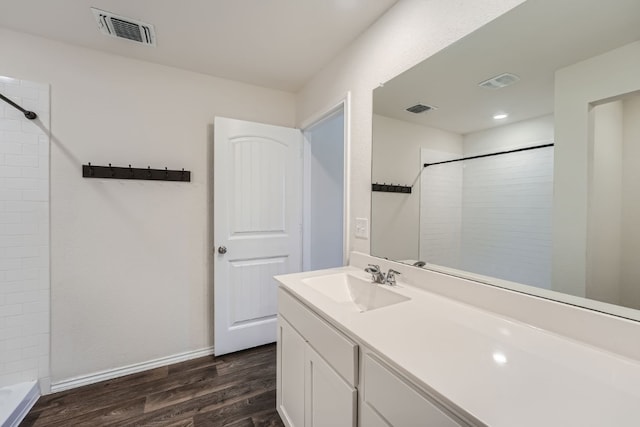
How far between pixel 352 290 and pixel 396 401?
33.0 inches

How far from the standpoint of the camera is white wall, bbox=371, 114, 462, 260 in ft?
4.80

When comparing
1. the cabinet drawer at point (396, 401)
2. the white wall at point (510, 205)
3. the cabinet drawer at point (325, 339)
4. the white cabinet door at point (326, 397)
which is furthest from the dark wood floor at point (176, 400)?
the white wall at point (510, 205)

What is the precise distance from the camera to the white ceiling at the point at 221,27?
59.3 inches

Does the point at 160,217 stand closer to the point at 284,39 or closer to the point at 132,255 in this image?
the point at 132,255

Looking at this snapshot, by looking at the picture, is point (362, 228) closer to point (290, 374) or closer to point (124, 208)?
→ point (290, 374)

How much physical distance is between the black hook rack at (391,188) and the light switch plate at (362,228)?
0.70 ft

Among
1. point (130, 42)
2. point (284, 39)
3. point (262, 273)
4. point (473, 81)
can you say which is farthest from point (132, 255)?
point (473, 81)

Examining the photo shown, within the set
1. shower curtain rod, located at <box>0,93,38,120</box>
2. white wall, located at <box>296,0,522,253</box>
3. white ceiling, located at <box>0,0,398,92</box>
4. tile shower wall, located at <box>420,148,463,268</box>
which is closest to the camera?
white wall, located at <box>296,0,522,253</box>

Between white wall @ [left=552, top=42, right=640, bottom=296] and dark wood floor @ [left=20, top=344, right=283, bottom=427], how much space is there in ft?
5.41

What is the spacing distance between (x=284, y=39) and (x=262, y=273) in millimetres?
1848

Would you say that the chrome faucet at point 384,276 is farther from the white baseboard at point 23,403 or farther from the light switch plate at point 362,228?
the white baseboard at point 23,403

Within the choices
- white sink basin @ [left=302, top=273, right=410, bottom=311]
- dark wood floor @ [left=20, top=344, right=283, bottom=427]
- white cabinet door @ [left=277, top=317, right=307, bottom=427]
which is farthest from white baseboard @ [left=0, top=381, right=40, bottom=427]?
white sink basin @ [left=302, top=273, right=410, bottom=311]

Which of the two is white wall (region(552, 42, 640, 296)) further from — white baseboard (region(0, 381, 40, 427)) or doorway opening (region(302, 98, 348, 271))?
white baseboard (region(0, 381, 40, 427))

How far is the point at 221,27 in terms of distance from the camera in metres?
1.70
